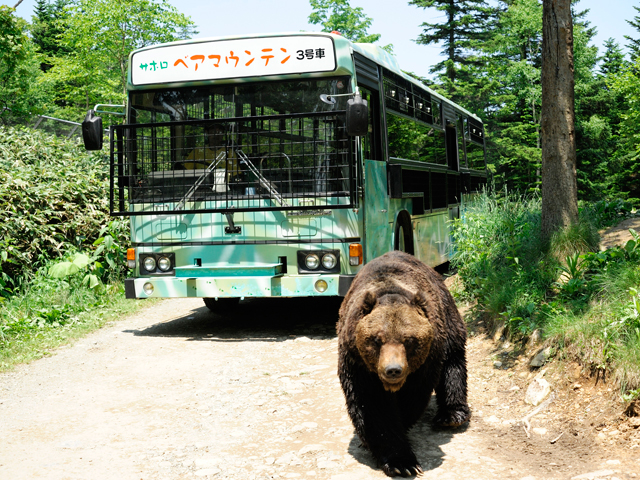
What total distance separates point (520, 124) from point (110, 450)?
35707mm

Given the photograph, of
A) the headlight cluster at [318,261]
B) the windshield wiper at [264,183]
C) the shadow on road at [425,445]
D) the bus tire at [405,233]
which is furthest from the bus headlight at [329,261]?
the shadow on road at [425,445]

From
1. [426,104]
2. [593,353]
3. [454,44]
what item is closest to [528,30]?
[454,44]

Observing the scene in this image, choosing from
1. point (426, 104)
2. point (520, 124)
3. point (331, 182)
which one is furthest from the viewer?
point (520, 124)

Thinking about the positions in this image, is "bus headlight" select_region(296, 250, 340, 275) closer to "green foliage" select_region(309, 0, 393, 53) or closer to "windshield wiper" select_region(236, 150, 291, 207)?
"windshield wiper" select_region(236, 150, 291, 207)

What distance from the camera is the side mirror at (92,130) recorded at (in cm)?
802

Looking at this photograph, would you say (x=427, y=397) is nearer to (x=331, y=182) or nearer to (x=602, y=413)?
(x=602, y=413)

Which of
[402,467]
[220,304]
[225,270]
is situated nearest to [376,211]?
[225,270]

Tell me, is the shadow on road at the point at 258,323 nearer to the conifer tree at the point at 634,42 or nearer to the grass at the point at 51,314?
the grass at the point at 51,314

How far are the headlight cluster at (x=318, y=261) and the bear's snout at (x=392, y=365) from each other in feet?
13.6

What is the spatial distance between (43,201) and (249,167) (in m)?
5.35

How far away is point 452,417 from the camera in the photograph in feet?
14.8

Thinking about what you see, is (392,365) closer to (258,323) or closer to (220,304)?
(258,323)

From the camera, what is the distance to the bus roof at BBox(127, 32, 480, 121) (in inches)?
305

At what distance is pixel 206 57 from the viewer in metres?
8.11
